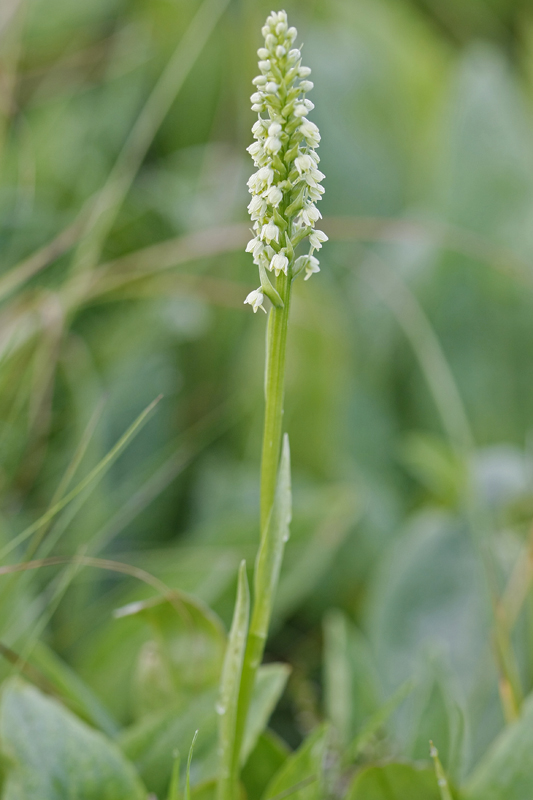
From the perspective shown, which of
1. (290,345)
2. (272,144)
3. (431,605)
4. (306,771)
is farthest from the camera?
(290,345)

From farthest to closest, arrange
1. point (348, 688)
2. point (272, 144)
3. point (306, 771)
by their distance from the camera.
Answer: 1. point (348, 688)
2. point (306, 771)
3. point (272, 144)

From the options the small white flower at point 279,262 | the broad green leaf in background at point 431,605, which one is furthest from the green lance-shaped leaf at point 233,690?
the broad green leaf in background at point 431,605

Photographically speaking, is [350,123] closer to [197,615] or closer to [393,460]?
[393,460]

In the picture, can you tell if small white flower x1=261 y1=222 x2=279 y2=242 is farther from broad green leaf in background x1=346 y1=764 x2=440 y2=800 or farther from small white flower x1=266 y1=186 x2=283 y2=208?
broad green leaf in background x1=346 y1=764 x2=440 y2=800

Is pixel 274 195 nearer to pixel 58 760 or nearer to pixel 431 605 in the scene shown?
pixel 58 760

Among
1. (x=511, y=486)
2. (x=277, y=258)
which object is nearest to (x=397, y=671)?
(x=511, y=486)

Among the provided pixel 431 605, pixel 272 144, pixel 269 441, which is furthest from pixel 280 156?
pixel 431 605
